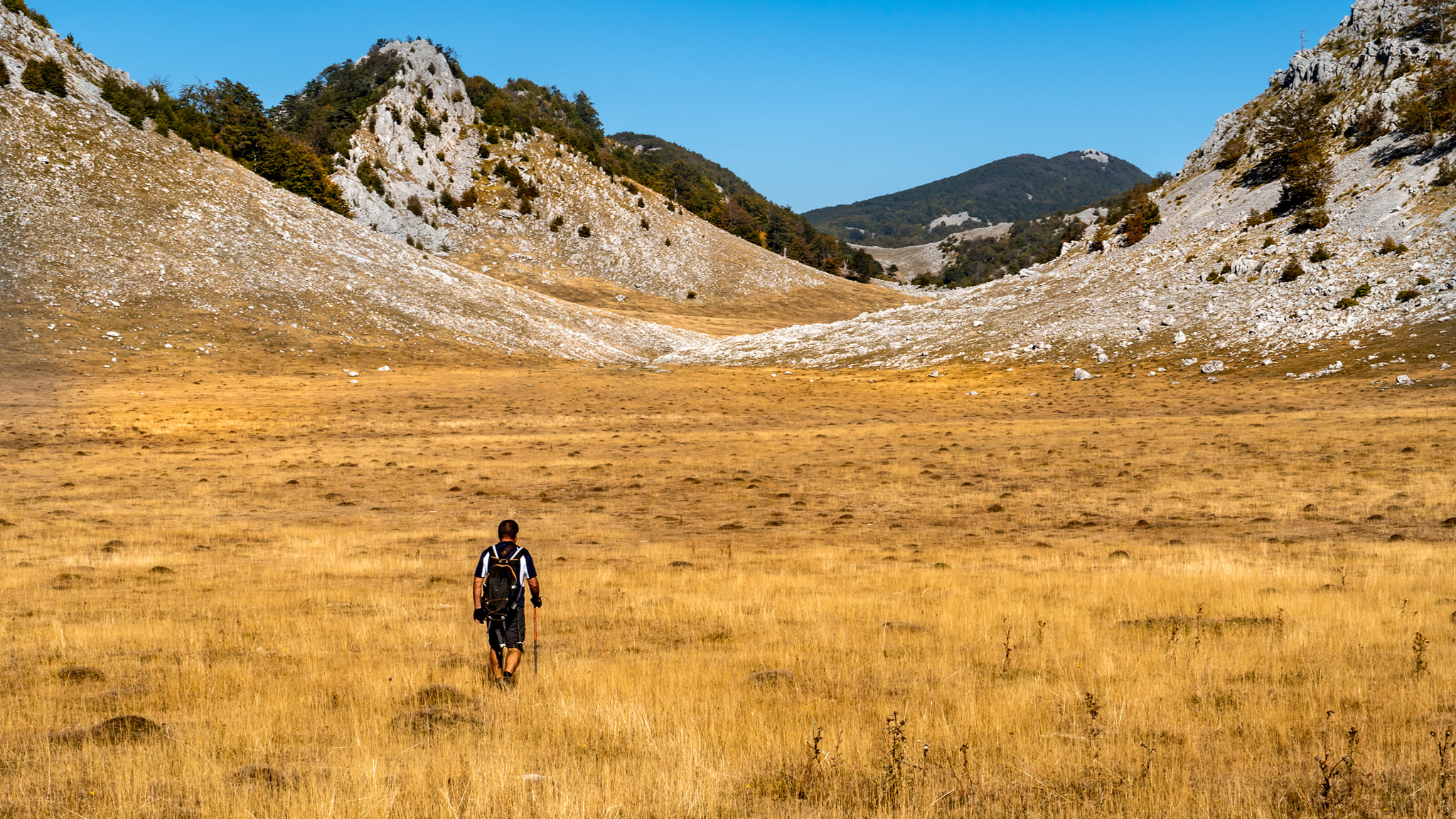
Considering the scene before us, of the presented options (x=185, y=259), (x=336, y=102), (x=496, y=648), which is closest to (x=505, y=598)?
(x=496, y=648)

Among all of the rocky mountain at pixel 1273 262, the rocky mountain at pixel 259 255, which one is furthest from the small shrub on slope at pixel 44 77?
the rocky mountain at pixel 1273 262

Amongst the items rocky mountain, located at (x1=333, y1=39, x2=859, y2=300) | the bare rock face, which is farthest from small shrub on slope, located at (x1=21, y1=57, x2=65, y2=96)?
the bare rock face

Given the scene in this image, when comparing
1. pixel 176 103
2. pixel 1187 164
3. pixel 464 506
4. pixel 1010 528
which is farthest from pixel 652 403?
pixel 176 103

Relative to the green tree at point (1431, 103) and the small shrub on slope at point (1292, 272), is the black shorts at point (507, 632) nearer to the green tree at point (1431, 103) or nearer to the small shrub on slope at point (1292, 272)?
the small shrub on slope at point (1292, 272)

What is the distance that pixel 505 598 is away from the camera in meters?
11.6

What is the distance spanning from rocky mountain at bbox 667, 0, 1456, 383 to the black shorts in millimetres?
57394

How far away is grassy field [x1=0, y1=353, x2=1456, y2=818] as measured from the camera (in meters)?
7.90

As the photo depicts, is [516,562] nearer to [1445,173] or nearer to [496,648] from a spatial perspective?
[496,648]

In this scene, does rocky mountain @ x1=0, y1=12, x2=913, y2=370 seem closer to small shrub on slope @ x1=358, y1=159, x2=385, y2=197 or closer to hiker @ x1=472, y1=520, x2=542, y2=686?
small shrub on slope @ x1=358, y1=159, x2=385, y2=197

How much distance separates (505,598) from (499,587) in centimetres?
21

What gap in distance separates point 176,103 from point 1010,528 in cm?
12447

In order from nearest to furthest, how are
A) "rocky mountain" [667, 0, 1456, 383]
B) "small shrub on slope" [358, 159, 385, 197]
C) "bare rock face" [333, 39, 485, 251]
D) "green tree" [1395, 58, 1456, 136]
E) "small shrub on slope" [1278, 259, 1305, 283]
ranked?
"rocky mountain" [667, 0, 1456, 383] < "small shrub on slope" [1278, 259, 1305, 283] < "green tree" [1395, 58, 1456, 136] < "small shrub on slope" [358, 159, 385, 197] < "bare rock face" [333, 39, 485, 251]

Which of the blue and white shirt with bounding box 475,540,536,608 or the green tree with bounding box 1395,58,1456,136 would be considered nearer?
the blue and white shirt with bounding box 475,540,536,608

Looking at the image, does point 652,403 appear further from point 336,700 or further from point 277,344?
point 336,700
